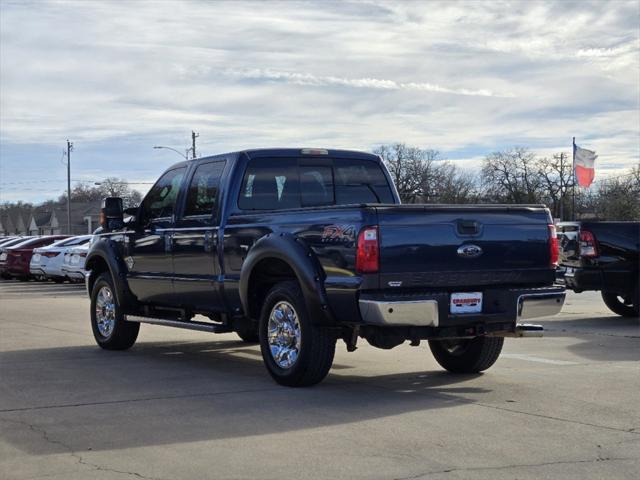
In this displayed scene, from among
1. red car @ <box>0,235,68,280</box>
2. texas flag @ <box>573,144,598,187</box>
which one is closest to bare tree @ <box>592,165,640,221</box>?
texas flag @ <box>573,144,598,187</box>

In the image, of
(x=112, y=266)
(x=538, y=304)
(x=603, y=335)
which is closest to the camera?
(x=538, y=304)

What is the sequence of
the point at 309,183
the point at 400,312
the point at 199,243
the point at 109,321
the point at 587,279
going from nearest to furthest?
the point at 400,312 → the point at 199,243 → the point at 309,183 → the point at 109,321 → the point at 587,279

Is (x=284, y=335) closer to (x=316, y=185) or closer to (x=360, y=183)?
(x=316, y=185)

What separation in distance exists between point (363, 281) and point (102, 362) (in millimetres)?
4027

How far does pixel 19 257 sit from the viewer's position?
3500 cm

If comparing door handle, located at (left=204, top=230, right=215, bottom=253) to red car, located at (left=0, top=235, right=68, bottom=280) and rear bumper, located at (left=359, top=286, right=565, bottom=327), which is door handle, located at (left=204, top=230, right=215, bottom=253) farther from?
red car, located at (left=0, top=235, right=68, bottom=280)

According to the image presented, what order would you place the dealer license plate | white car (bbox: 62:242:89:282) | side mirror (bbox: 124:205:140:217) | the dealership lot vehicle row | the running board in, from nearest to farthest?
the dealer license plate, the running board, side mirror (bbox: 124:205:140:217), the dealership lot vehicle row, white car (bbox: 62:242:89:282)

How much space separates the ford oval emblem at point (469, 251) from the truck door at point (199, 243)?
8.64ft

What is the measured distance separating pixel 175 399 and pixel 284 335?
1.16 m

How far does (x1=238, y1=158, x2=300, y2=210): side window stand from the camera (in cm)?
971

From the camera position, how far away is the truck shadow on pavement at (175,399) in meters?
6.74

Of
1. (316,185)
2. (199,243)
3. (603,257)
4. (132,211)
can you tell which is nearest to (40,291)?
(132,211)

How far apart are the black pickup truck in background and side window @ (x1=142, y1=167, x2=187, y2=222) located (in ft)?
21.9

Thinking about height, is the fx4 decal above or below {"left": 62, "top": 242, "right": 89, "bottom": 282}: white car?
above
